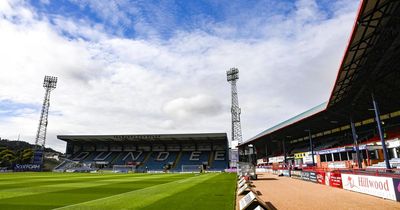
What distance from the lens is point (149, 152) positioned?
88.4 metres

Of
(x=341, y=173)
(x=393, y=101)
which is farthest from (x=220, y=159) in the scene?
(x=341, y=173)

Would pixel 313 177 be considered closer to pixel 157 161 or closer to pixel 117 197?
pixel 117 197

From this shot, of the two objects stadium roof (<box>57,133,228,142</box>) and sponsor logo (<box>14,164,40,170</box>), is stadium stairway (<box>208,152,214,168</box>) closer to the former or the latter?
stadium roof (<box>57,133,228,142</box>)

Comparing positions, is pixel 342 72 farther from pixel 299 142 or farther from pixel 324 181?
pixel 299 142

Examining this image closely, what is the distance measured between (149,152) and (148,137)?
9.73m

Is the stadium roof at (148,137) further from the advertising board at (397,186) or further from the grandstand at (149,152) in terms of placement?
the advertising board at (397,186)

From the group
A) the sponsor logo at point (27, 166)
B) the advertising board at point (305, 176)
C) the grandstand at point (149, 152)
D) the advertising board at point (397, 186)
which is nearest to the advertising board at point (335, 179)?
the advertising board at point (305, 176)

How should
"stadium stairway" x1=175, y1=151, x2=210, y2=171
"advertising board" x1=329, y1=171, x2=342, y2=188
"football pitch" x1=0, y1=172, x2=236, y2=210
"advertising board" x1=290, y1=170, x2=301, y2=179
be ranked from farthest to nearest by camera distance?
"stadium stairway" x1=175, y1=151, x2=210, y2=171, "advertising board" x1=290, y1=170, x2=301, y2=179, "advertising board" x1=329, y1=171, x2=342, y2=188, "football pitch" x1=0, y1=172, x2=236, y2=210

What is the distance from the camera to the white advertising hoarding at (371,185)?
13286 mm

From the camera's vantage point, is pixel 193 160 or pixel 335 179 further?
pixel 193 160

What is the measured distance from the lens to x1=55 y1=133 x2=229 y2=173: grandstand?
77.6 metres

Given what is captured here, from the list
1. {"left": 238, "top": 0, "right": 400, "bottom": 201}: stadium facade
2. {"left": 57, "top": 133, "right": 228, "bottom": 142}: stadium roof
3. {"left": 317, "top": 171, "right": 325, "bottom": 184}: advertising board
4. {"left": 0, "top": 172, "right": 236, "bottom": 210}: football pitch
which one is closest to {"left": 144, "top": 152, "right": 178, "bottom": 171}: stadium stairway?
{"left": 57, "top": 133, "right": 228, "bottom": 142}: stadium roof

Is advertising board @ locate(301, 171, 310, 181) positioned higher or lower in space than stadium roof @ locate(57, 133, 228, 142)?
lower

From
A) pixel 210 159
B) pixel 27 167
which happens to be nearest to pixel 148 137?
pixel 210 159
